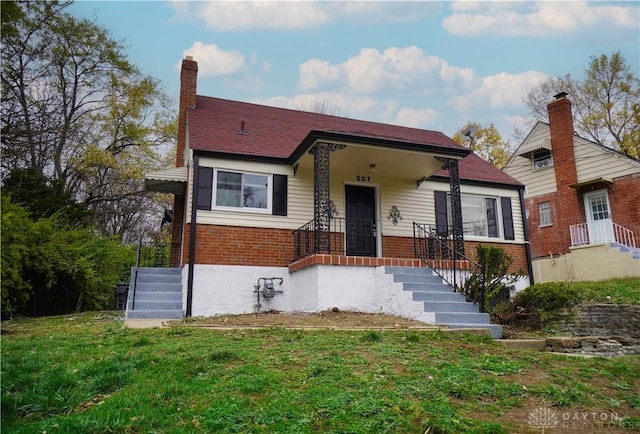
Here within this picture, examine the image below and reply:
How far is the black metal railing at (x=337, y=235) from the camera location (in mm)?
10586

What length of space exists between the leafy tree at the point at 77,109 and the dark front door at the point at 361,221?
1116 centimetres

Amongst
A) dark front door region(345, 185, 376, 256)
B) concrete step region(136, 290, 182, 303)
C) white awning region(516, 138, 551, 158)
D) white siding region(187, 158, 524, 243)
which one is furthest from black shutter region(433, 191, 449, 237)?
white awning region(516, 138, 551, 158)

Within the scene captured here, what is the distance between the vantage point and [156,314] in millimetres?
9336

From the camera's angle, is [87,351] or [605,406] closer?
[605,406]

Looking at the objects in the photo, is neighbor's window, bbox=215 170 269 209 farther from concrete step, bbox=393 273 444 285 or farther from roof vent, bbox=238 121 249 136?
concrete step, bbox=393 273 444 285

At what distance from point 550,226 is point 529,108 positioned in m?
12.4

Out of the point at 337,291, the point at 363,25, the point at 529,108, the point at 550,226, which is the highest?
the point at 529,108

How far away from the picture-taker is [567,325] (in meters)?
8.66

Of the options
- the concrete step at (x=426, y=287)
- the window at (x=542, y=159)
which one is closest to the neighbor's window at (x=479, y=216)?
the concrete step at (x=426, y=287)

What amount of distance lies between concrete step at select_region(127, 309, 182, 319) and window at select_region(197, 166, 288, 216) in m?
2.41

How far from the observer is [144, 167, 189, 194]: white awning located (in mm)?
11469

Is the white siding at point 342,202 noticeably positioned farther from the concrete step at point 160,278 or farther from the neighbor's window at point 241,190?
the concrete step at point 160,278

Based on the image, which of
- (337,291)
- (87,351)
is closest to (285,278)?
(337,291)

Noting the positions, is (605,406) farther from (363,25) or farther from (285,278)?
(363,25)
